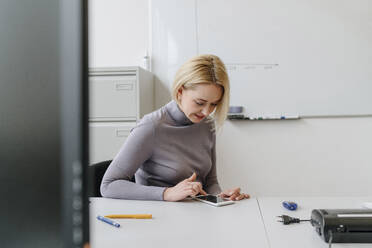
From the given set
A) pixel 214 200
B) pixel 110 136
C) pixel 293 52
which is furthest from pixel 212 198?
pixel 293 52

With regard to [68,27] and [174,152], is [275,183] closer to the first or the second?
[174,152]

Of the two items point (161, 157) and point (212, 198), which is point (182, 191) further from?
point (161, 157)

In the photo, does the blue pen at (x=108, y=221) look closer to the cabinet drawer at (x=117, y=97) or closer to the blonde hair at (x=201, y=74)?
the blonde hair at (x=201, y=74)

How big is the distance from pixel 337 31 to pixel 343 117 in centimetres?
58

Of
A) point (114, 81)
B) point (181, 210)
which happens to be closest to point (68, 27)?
point (181, 210)

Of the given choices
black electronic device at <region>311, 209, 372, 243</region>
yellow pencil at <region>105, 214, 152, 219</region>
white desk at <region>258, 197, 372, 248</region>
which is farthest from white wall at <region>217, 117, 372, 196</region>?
black electronic device at <region>311, 209, 372, 243</region>

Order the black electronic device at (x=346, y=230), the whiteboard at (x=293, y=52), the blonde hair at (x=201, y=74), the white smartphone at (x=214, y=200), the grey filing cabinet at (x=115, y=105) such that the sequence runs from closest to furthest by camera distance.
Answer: the black electronic device at (x=346, y=230) → the white smartphone at (x=214, y=200) → the blonde hair at (x=201, y=74) → the grey filing cabinet at (x=115, y=105) → the whiteboard at (x=293, y=52)

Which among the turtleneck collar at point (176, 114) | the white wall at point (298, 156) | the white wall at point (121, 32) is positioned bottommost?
the white wall at point (298, 156)

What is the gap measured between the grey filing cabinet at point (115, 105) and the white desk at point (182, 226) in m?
1.03

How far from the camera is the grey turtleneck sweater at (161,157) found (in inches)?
47.9

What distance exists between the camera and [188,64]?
1.40m

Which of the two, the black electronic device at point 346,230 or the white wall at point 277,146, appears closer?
the black electronic device at point 346,230

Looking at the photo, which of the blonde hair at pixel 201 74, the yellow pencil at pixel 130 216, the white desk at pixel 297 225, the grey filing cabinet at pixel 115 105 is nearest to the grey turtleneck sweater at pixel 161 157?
the blonde hair at pixel 201 74

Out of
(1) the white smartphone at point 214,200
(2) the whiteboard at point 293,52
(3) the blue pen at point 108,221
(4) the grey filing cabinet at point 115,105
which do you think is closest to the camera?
(3) the blue pen at point 108,221
